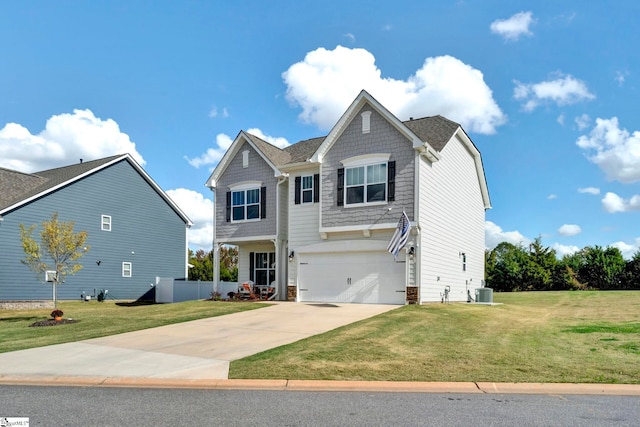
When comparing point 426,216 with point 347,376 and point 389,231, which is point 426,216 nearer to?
point 389,231

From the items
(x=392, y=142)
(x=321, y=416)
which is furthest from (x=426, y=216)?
(x=321, y=416)

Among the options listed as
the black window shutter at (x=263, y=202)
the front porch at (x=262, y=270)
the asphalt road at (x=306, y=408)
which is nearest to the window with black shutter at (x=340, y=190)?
the front porch at (x=262, y=270)

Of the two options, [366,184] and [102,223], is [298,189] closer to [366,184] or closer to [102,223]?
[366,184]

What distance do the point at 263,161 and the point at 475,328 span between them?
47.7 ft

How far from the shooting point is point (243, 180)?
2534cm

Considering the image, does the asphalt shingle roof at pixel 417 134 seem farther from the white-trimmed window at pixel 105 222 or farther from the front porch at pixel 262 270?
the white-trimmed window at pixel 105 222

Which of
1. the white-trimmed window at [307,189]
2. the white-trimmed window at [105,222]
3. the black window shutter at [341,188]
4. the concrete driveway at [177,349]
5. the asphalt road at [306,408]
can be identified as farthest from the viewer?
the white-trimmed window at [105,222]

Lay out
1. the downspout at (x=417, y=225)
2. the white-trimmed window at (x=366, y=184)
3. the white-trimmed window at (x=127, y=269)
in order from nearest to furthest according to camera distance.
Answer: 1. the downspout at (x=417, y=225)
2. the white-trimmed window at (x=366, y=184)
3. the white-trimmed window at (x=127, y=269)

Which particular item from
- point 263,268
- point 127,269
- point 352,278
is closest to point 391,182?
point 352,278

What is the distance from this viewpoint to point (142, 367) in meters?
9.45

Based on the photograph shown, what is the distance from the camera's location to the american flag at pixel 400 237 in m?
18.5

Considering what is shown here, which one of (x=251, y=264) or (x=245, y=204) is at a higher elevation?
→ (x=245, y=204)

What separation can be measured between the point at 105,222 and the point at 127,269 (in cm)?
332

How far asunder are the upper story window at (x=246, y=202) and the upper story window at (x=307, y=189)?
90.2 inches
